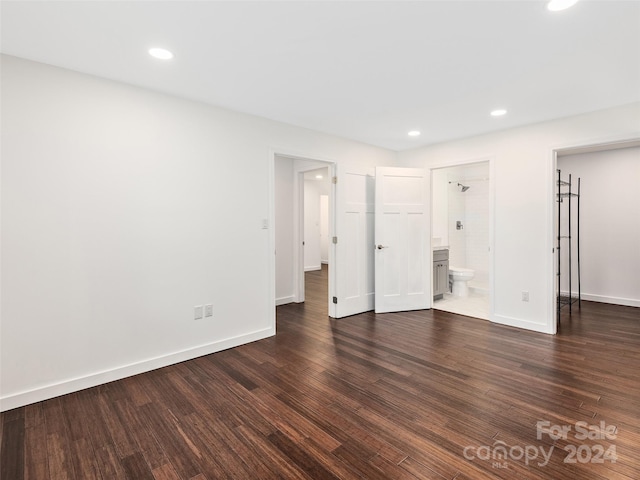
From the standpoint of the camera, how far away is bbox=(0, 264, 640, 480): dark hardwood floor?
5.74ft

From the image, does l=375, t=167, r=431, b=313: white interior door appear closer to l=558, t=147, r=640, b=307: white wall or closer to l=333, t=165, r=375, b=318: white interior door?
l=333, t=165, r=375, b=318: white interior door

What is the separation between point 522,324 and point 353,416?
2.89 metres

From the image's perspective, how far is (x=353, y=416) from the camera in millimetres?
2186

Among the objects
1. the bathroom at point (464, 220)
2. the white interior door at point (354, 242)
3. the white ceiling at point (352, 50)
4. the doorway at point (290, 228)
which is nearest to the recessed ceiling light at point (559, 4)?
the white ceiling at point (352, 50)

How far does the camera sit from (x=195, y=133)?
3.18 metres

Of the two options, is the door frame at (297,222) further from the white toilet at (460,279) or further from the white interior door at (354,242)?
the white toilet at (460,279)

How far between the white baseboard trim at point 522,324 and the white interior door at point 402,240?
39.4 inches

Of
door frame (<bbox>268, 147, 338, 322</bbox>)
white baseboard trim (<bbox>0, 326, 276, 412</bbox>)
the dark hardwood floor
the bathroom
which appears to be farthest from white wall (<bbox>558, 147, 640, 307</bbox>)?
white baseboard trim (<bbox>0, 326, 276, 412</bbox>)

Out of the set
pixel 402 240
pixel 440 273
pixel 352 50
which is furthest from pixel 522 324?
pixel 352 50

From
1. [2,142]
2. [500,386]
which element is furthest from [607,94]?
[2,142]

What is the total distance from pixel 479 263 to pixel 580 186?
2053 mm

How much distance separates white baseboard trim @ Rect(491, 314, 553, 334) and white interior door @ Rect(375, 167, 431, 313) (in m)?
1.00

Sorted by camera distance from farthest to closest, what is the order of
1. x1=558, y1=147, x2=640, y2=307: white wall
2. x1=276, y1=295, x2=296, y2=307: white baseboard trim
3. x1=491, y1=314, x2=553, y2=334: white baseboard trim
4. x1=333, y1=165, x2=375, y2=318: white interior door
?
x1=276, y1=295, x2=296, y2=307: white baseboard trim < x1=558, y1=147, x2=640, y2=307: white wall < x1=333, y1=165, x2=375, y2=318: white interior door < x1=491, y1=314, x2=553, y2=334: white baseboard trim

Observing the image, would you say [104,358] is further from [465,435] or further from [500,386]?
[500,386]
